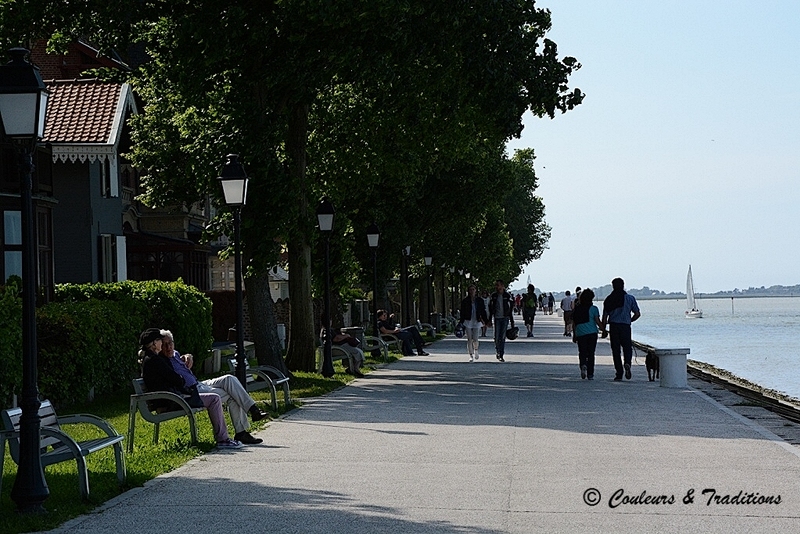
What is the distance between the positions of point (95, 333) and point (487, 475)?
32.3 ft

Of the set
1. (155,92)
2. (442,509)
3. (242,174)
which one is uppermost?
(155,92)

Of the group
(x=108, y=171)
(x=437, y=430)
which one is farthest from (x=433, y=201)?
(x=437, y=430)

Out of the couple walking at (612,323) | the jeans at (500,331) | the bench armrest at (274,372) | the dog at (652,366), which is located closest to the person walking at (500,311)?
the jeans at (500,331)

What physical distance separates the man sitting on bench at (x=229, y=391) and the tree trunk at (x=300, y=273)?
11090mm

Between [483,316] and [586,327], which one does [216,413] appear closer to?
[586,327]

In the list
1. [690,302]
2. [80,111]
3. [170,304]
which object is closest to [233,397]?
[170,304]

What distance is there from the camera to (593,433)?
1455 cm

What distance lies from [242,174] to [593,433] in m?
6.49

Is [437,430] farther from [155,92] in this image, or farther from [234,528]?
[155,92]

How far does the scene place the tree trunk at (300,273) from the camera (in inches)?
1013

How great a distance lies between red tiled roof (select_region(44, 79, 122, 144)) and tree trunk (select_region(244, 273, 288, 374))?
9416 mm

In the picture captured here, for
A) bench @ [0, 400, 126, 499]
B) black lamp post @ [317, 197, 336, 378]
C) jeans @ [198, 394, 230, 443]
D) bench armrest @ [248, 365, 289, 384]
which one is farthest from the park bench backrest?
black lamp post @ [317, 197, 336, 378]

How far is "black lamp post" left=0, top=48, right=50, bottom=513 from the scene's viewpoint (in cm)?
980

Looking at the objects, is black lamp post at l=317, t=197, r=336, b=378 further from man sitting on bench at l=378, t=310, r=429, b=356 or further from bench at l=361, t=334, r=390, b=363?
man sitting on bench at l=378, t=310, r=429, b=356
